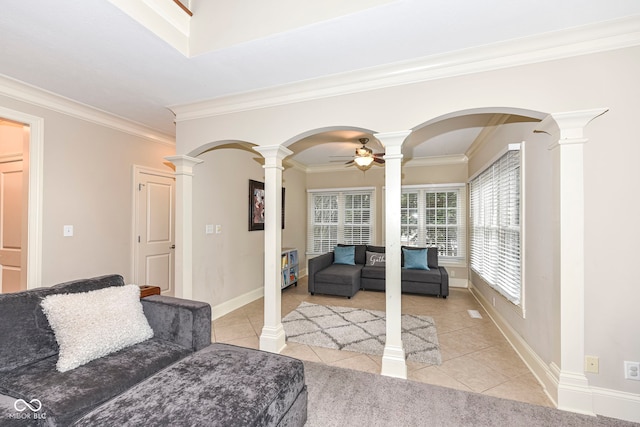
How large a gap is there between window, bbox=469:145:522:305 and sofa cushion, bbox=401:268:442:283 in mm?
623

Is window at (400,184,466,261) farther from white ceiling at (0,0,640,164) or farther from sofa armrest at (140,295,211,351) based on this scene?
sofa armrest at (140,295,211,351)

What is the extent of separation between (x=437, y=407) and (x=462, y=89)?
240cm

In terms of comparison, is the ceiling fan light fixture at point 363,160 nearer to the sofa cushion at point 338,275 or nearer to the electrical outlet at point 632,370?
the sofa cushion at point 338,275

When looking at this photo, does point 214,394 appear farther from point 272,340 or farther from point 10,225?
point 10,225

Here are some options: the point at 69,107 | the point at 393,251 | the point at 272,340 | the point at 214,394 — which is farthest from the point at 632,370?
the point at 69,107

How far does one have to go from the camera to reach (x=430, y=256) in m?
5.29

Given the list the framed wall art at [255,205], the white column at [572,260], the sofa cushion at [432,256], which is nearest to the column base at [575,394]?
the white column at [572,260]

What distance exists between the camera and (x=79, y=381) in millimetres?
1497

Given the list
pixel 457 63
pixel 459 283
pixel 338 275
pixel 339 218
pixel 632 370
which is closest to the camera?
pixel 632 370

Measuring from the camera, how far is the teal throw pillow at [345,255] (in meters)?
5.67

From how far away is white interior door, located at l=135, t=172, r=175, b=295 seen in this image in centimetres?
381

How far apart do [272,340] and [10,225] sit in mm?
3560

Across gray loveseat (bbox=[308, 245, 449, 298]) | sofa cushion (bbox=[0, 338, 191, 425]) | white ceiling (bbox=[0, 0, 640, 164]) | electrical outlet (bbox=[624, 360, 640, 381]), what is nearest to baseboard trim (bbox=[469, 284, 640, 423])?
electrical outlet (bbox=[624, 360, 640, 381])

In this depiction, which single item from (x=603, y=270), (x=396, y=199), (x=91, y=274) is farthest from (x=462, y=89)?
(x=91, y=274)
